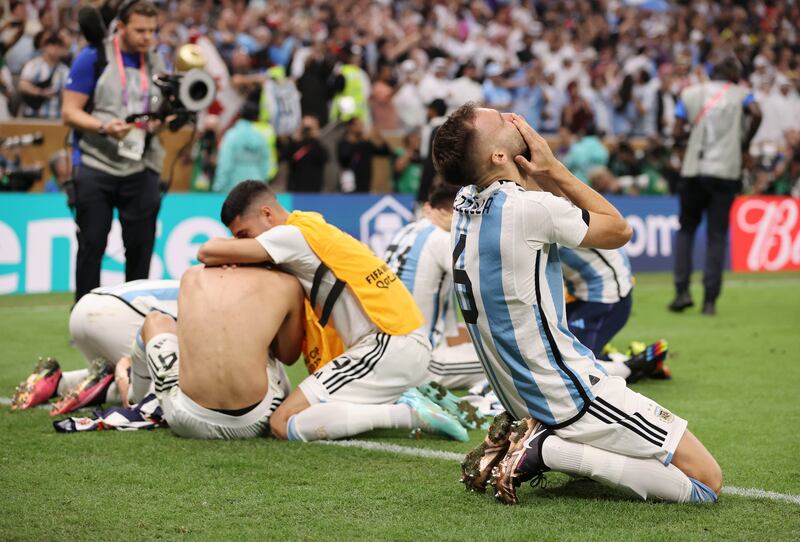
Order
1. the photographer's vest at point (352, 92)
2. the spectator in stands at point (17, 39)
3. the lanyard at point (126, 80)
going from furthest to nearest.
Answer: the photographer's vest at point (352, 92)
the spectator in stands at point (17, 39)
the lanyard at point (126, 80)

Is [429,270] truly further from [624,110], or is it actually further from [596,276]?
[624,110]

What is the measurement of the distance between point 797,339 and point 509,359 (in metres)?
6.04

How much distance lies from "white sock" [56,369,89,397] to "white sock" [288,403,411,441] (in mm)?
1739

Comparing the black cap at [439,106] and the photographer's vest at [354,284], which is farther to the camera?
the black cap at [439,106]

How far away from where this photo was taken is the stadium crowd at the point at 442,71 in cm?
1571

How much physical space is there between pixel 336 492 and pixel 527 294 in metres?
1.10

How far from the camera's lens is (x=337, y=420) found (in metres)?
5.48

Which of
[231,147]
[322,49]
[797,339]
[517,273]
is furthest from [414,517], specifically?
[322,49]

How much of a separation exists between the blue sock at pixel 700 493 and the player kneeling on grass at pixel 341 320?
153cm

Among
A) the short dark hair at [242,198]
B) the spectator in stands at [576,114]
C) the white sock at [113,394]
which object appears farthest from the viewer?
the spectator in stands at [576,114]

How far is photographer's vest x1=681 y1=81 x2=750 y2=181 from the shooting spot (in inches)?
449

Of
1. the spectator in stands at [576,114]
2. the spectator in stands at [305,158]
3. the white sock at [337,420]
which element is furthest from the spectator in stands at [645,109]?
the white sock at [337,420]

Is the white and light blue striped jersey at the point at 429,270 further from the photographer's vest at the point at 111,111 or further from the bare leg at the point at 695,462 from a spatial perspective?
the bare leg at the point at 695,462

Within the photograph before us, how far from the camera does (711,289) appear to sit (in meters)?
11.4
